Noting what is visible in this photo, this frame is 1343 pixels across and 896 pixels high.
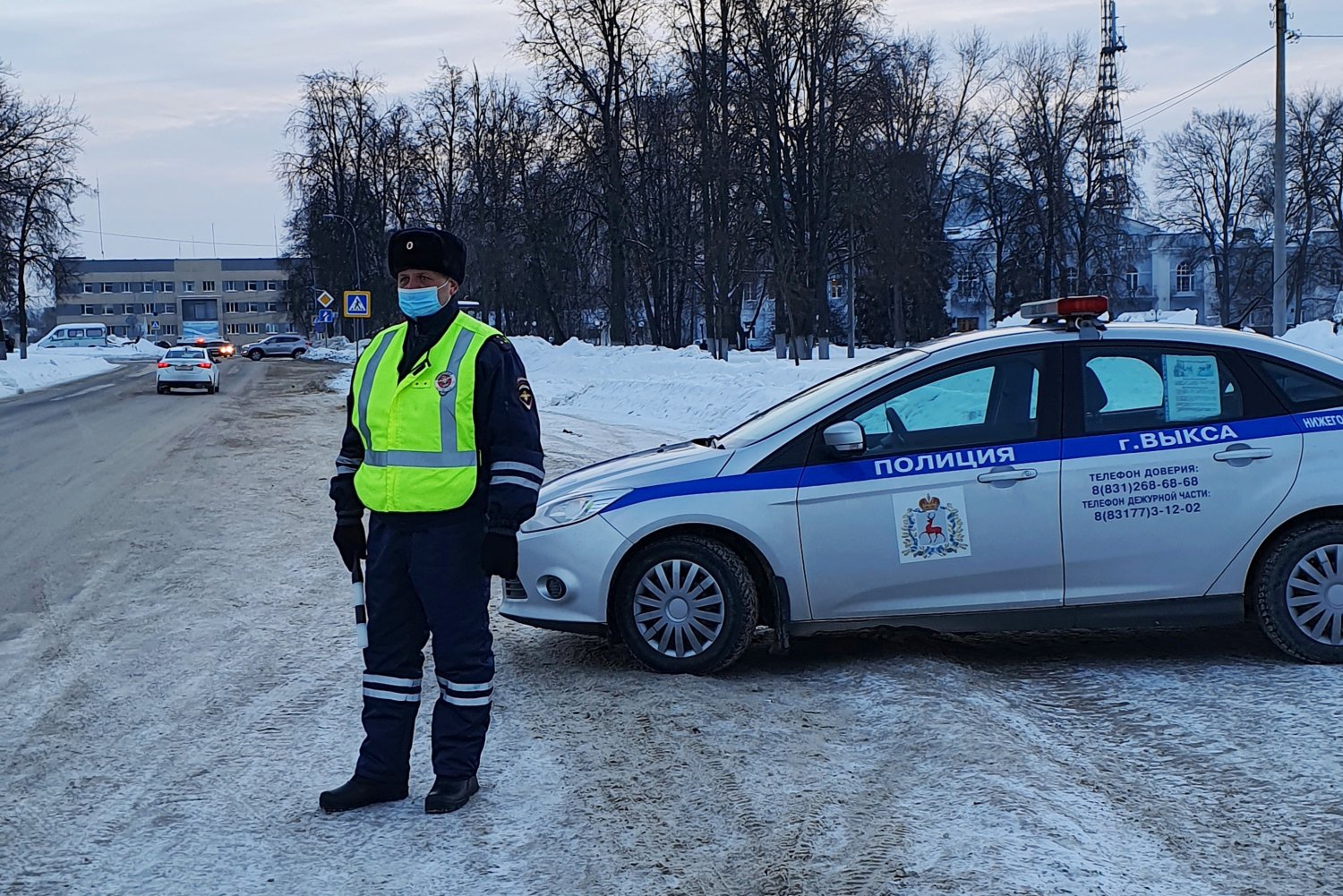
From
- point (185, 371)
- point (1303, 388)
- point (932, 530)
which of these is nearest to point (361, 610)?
point (932, 530)

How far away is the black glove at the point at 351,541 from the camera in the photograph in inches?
178

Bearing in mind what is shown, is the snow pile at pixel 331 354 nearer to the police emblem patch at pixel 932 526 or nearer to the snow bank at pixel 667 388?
the snow bank at pixel 667 388

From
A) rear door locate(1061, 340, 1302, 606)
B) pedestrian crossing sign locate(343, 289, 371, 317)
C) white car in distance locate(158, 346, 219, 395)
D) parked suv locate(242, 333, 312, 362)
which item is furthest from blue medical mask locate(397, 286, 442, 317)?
parked suv locate(242, 333, 312, 362)

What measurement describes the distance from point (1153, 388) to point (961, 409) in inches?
35.1

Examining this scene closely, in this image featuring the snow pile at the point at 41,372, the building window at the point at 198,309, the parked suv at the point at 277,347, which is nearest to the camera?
the snow pile at the point at 41,372

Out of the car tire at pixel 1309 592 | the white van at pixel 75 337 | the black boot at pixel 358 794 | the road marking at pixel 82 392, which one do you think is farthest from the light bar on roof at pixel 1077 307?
the white van at pixel 75 337

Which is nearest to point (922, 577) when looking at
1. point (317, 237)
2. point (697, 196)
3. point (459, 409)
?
point (459, 409)

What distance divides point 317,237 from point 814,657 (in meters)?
71.1

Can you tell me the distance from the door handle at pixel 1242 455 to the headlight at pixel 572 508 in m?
2.69

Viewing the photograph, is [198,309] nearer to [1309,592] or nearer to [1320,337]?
[1320,337]

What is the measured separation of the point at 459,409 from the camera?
439 cm

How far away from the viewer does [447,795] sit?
446 cm

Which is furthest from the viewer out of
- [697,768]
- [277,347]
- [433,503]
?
[277,347]

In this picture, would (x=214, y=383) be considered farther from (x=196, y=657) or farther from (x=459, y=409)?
(x=459, y=409)
